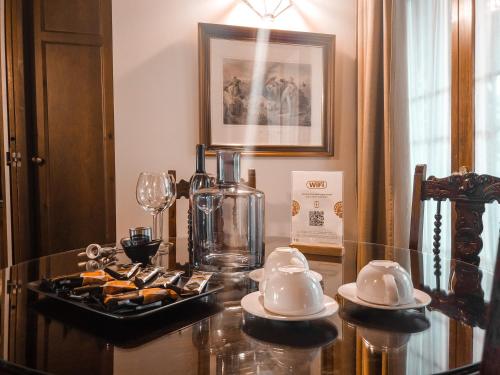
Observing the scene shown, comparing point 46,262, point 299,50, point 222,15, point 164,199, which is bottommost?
point 46,262

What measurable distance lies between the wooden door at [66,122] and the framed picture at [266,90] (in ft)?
2.18

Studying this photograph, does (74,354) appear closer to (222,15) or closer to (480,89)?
(480,89)

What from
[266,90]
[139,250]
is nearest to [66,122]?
[266,90]

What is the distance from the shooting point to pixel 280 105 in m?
2.47

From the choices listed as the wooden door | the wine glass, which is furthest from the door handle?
the wine glass

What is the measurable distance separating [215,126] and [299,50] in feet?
2.34

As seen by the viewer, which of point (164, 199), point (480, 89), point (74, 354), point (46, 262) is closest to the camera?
point (74, 354)

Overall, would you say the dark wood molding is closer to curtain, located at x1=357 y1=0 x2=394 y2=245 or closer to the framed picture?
the framed picture

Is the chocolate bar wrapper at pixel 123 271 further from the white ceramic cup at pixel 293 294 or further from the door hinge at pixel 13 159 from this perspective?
the door hinge at pixel 13 159

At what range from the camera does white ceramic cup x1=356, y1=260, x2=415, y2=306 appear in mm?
629

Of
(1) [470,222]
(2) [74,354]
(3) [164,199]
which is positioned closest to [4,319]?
(2) [74,354]

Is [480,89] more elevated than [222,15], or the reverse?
[222,15]

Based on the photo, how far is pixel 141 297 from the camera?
627 millimetres

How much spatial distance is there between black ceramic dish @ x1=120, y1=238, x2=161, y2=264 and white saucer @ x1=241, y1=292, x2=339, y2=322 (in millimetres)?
440
